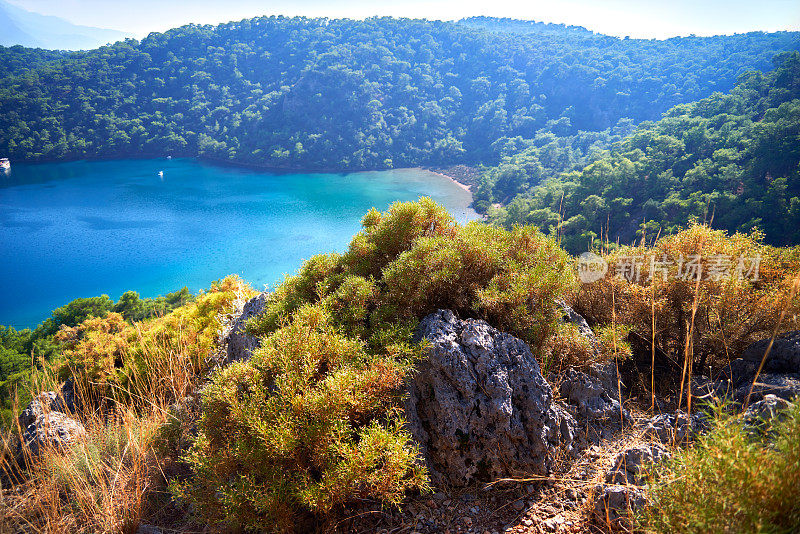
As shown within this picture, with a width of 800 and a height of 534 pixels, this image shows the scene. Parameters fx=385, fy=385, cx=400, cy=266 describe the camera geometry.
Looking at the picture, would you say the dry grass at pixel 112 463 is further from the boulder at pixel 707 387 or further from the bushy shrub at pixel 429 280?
the boulder at pixel 707 387

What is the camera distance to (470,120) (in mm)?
73688

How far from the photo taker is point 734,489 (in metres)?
1.42

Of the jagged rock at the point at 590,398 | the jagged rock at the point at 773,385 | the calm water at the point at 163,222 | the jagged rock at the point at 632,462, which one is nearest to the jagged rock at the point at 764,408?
the jagged rock at the point at 773,385

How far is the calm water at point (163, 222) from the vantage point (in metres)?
28.6

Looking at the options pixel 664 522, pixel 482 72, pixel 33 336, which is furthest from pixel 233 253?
pixel 482 72

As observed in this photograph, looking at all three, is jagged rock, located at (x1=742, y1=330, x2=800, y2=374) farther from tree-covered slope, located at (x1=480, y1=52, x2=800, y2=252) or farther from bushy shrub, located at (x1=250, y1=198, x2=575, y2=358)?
tree-covered slope, located at (x1=480, y1=52, x2=800, y2=252)

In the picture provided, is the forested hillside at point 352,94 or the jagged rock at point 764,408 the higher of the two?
the forested hillside at point 352,94

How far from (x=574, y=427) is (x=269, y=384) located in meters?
2.32

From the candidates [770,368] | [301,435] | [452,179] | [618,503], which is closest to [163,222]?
[452,179]

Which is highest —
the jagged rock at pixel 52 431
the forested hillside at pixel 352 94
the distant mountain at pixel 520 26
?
the distant mountain at pixel 520 26

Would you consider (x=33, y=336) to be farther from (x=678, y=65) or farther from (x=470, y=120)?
(x=678, y=65)

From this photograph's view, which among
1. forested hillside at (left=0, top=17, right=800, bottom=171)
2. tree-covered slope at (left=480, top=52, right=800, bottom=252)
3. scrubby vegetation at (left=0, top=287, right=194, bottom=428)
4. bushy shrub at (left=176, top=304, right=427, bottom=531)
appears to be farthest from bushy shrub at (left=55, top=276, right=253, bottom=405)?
forested hillside at (left=0, top=17, right=800, bottom=171)

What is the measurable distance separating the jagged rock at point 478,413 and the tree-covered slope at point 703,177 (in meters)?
21.5

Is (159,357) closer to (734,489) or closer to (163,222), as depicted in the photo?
(734,489)
